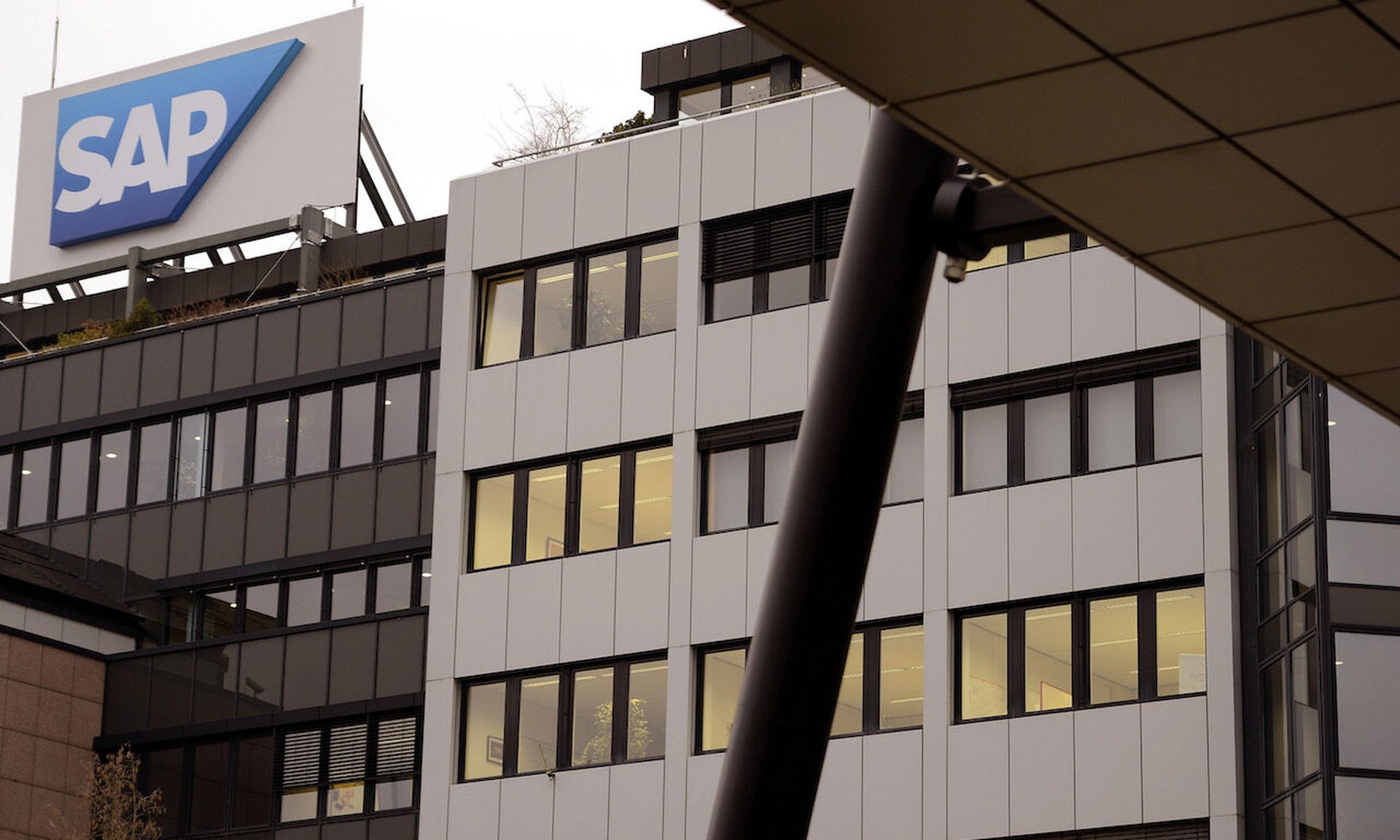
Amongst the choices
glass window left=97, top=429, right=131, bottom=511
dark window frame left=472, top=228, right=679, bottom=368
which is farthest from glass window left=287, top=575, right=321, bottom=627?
dark window frame left=472, top=228, right=679, bottom=368

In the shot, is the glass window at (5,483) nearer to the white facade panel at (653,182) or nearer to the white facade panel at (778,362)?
the white facade panel at (653,182)

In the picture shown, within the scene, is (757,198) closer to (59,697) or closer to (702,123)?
(702,123)

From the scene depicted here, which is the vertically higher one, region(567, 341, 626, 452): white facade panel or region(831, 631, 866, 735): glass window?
region(567, 341, 626, 452): white facade panel

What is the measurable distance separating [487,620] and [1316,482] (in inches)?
Answer: 653

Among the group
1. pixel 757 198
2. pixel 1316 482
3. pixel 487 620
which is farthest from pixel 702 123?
pixel 1316 482

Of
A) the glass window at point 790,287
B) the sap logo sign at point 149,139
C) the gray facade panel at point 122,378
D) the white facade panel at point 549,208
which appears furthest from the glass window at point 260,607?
the glass window at point 790,287

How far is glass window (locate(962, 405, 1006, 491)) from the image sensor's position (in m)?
37.5

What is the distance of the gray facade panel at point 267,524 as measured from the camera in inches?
1822

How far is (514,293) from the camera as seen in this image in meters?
43.8

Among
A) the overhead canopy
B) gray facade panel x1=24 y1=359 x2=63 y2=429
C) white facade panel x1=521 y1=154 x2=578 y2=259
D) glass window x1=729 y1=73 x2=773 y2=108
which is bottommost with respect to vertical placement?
the overhead canopy

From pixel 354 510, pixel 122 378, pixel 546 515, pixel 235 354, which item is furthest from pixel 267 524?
pixel 546 515

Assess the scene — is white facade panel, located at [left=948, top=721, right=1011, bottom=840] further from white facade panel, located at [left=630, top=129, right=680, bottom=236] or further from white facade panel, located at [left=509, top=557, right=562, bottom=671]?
white facade panel, located at [left=630, top=129, right=680, bottom=236]

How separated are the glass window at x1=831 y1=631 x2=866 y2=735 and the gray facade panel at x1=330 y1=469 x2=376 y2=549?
11.4 metres

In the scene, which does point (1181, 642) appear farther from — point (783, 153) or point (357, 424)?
point (357, 424)
